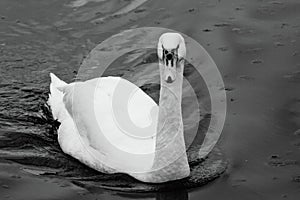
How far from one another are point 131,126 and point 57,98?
1.83 m

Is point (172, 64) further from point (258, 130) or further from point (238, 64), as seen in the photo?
point (238, 64)

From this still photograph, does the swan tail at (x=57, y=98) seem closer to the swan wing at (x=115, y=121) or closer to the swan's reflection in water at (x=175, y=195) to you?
the swan wing at (x=115, y=121)

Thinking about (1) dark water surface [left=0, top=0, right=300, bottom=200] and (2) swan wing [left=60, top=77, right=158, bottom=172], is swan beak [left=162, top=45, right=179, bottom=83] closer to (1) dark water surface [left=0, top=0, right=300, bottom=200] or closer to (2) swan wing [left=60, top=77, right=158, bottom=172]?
(2) swan wing [left=60, top=77, right=158, bottom=172]

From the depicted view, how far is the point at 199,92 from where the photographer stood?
9.90m

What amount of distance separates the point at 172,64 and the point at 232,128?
222 cm

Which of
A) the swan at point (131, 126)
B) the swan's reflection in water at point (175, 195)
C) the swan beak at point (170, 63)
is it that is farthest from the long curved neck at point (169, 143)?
the swan beak at point (170, 63)

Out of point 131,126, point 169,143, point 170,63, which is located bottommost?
point 169,143

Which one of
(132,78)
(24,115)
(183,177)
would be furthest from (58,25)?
(183,177)

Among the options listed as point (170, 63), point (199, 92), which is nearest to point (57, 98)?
point (199, 92)

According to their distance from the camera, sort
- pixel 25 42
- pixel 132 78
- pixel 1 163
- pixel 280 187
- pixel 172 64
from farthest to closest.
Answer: pixel 25 42 → pixel 132 78 → pixel 1 163 → pixel 280 187 → pixel 172 64

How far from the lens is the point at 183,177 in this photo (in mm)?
7762

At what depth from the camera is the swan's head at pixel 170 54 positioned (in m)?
6.91

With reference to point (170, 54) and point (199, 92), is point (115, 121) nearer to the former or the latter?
point (170, 54)

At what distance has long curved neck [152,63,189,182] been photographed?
7.46m
